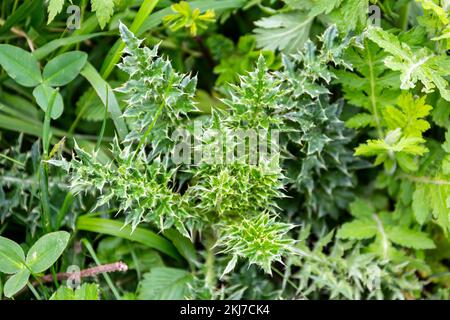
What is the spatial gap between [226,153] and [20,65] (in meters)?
0.84

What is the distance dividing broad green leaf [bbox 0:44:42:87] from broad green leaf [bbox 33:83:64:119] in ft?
0.11

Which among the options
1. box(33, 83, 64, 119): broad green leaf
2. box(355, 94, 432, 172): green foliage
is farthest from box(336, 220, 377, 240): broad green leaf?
box(33, 83, 64, 119): broad green leaf

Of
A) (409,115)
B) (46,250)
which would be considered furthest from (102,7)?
(409,115)

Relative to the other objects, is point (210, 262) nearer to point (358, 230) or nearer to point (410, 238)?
point (358, 230)

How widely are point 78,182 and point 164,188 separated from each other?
0.29 m

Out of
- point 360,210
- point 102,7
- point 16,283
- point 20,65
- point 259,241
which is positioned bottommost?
point 360,210

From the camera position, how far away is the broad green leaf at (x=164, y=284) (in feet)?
7.45

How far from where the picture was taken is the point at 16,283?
2027mm

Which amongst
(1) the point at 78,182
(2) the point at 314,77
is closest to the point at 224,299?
(1) the point at 78,182

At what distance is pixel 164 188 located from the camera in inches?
80.8

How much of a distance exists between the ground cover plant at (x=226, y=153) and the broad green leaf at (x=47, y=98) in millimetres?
11

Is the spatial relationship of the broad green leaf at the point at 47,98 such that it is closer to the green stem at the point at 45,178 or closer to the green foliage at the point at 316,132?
the green stem at the point at 45,178

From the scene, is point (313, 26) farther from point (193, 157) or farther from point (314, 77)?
point (193, 157)
